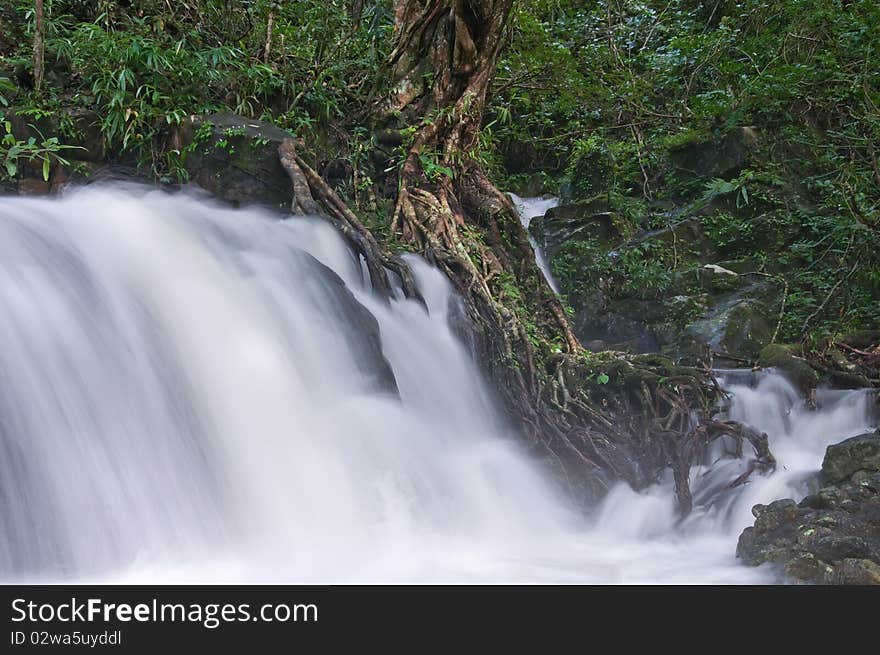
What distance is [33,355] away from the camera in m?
3.59

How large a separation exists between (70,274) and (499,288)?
2.96 metres

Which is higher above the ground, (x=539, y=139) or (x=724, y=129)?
(x=724, y=129)

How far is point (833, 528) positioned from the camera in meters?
3.53

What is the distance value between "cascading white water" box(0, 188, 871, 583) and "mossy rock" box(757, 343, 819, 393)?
33 centimetres

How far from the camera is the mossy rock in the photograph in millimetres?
5953

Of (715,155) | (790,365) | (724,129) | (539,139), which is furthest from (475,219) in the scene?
(724,129)

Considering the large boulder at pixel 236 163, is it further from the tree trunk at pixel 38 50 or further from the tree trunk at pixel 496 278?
the tree trunk at pixel 38 50

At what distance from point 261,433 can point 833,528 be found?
8.89 ft

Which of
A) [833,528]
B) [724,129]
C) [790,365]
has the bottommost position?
[790,365]

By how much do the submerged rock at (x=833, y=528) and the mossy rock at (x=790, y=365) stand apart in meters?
1.72

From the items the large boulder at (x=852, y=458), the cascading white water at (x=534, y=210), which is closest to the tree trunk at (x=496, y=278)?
the large boulder at (x=852, y=458)

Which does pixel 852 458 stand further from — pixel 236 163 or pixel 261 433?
pixel 236 163

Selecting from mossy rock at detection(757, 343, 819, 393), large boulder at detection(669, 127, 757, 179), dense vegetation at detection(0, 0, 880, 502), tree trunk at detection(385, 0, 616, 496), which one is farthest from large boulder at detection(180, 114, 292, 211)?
large boulder at detection(669, 127, 757, 179)

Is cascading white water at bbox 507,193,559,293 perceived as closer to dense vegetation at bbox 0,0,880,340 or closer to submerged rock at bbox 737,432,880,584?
dense vegetation at bbox 0,0,880,340
